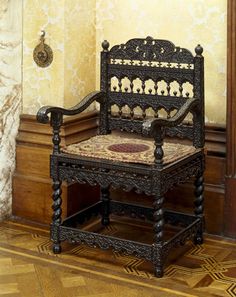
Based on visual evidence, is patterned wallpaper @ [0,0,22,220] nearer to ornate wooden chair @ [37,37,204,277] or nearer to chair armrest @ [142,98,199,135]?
ornate wooden chair @ [37,37,204,277]

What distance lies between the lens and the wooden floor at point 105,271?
310 centimetres

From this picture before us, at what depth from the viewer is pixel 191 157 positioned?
3.45 m

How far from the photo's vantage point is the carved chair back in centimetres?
356

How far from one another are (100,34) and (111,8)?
172 mm

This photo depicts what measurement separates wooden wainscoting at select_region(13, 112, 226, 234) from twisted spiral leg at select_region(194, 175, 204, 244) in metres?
0.16

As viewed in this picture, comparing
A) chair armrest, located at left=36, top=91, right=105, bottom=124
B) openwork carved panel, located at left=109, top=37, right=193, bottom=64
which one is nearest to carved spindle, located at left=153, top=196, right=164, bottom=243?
chair armrest, located at left=36, top=91, right=105, bottom=124

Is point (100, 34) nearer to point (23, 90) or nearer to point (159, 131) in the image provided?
point (23, 90)

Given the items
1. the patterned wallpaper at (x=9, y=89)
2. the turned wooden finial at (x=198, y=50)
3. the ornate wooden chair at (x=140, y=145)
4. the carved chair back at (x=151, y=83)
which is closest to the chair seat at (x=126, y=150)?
the ornate wooden chair at (x=140, y=145)

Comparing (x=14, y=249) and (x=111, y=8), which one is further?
(x=111, y=8)

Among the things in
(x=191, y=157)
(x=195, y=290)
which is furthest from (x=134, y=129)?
(x=195, y=290)

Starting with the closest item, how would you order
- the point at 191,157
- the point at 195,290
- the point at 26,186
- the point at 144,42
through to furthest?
the point at 195,290
the point at 191,157
the point at 144,42
the point at 26,186

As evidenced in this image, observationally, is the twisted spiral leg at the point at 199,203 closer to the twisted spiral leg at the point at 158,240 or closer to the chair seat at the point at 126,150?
the chair seat at the point at 126,150

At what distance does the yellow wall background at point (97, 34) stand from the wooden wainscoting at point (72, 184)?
0.43 feet

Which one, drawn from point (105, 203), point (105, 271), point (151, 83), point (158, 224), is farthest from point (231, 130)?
point (105, 271)
